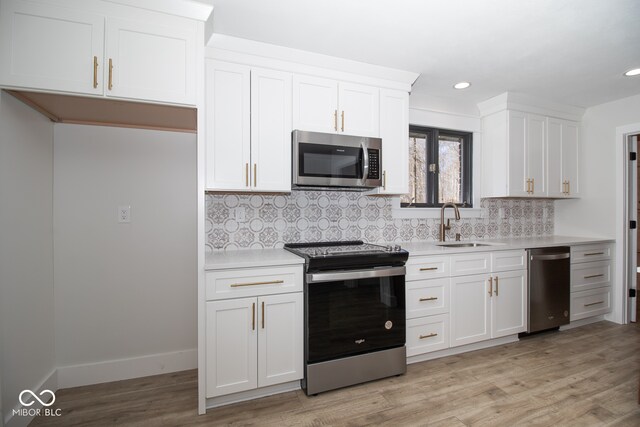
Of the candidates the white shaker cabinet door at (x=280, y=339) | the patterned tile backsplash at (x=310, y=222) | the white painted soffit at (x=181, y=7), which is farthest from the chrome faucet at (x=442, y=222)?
the white painted soffit at (x=181, y=7)

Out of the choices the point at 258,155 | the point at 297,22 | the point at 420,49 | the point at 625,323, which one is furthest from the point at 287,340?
the point at 625,323

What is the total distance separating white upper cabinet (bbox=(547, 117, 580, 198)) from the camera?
356 centimetres

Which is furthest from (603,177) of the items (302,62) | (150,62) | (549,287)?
(150,62)

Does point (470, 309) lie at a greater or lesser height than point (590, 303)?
greater

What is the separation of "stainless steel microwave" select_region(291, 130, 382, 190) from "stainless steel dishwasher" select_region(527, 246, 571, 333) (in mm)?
1819

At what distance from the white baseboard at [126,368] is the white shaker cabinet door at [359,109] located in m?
2.14

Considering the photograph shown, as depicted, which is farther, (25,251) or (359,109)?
(359,109)

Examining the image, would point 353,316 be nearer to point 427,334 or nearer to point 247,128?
point 427,334

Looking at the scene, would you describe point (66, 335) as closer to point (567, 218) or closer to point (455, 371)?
point (455, 371)

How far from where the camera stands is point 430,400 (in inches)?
80.7

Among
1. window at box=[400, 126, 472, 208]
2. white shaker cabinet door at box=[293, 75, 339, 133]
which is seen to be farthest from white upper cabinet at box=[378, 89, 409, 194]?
window at box=[400, 126, 472, 208]

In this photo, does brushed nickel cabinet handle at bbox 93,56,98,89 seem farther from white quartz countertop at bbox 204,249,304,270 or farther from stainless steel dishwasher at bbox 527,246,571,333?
stainless steel dishwasher at bbox 527,246,571,333

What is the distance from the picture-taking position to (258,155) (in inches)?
89.5

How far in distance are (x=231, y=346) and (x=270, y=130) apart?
147 cm
